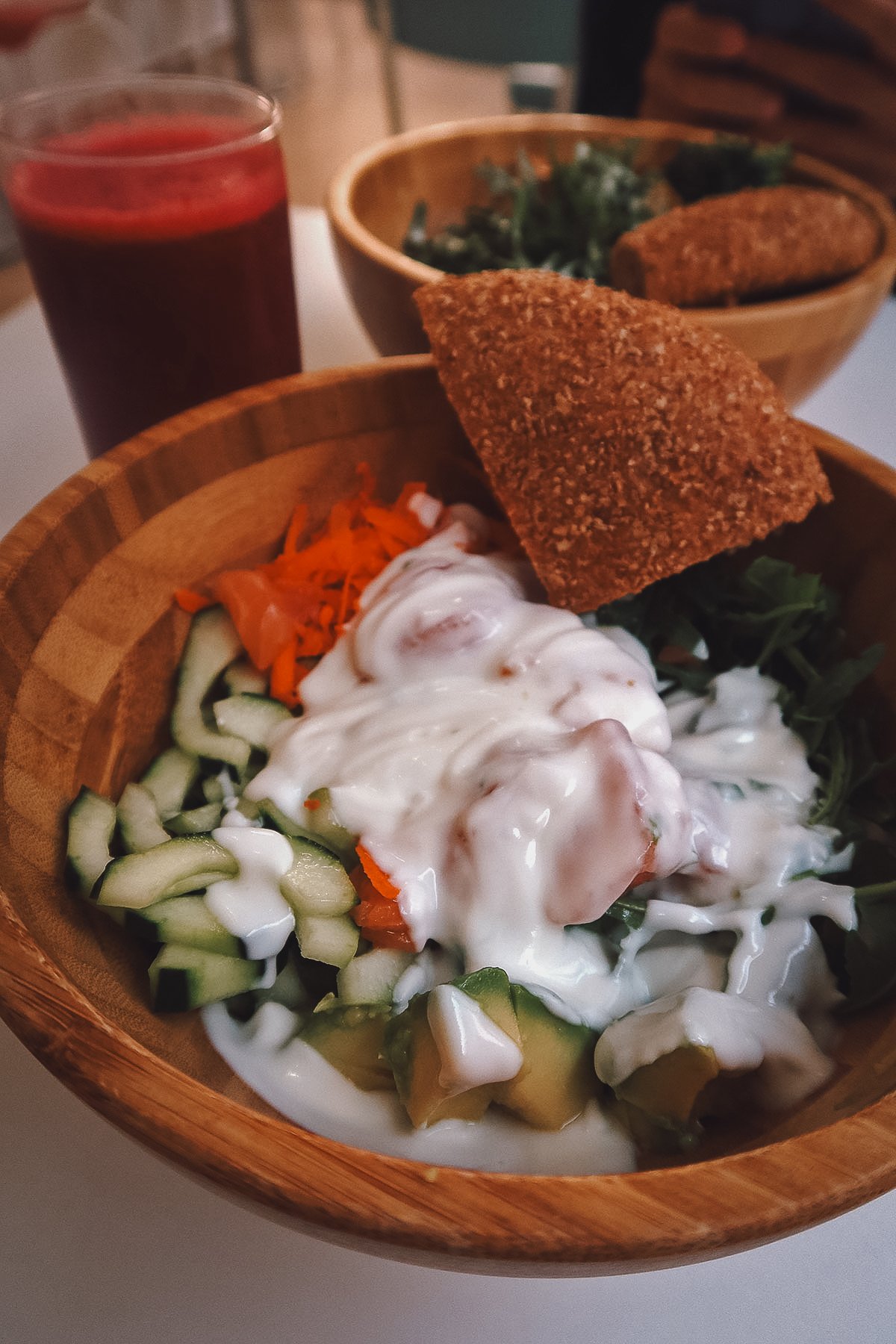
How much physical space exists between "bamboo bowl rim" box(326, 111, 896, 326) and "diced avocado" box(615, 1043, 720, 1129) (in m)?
0.93

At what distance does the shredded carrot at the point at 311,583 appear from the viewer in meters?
1.07

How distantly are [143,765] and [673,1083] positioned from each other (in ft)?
1.99

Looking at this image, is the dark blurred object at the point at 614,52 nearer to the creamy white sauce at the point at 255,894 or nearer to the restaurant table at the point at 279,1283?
the creamy white sauce at the point at 255,894

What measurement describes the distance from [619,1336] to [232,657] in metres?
0.71

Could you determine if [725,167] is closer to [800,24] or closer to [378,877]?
[800,24]

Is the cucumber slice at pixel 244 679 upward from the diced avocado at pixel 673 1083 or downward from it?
upward

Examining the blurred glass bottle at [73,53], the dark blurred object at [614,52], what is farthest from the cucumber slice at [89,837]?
the blurred glass bottle at [73,53]

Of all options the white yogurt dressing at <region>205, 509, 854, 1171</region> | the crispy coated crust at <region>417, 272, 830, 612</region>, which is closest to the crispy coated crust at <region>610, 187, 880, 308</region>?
the crispy coated crust at <region>417, 272, 830, 612</region>

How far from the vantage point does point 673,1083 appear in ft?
2.36

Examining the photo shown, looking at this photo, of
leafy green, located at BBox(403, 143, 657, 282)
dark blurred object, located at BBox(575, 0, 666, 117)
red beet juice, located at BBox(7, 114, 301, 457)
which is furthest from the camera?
dark blurred object, located at BBox(575, 0, 666, 117)

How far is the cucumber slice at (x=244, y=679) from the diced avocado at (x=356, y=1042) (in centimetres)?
39

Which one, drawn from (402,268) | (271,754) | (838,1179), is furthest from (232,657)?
(838,1179)

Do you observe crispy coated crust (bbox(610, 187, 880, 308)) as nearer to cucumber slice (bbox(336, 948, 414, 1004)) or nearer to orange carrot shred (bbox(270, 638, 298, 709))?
orange carrot shred (bbox(270, 638, 298, 709))

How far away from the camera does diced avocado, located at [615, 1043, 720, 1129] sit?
2.35 feet
